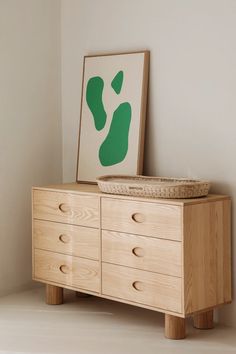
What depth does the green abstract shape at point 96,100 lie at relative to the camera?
395cm

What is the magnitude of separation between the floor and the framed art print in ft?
2.41

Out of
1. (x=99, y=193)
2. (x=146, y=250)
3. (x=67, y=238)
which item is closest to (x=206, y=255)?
(x=146, y=250)

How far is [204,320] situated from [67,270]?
30.9 inches

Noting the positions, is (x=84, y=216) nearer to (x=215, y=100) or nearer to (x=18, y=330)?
(x=18, y=330)

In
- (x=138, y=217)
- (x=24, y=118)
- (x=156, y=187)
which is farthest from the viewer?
(x=24, y=118)

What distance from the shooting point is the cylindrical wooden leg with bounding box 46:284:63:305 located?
3.88 m

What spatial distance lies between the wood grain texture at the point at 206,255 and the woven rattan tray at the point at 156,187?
0.27 feet

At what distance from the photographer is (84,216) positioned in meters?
3.63

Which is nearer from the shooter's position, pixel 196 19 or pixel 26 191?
pixel 196 19

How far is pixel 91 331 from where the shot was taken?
3.43m

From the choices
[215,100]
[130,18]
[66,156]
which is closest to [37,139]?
[66,156]

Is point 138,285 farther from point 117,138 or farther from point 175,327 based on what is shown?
point 117,138

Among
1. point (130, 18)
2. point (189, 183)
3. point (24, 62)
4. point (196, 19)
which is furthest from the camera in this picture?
point (24, 62)

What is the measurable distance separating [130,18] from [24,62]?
68 cm
